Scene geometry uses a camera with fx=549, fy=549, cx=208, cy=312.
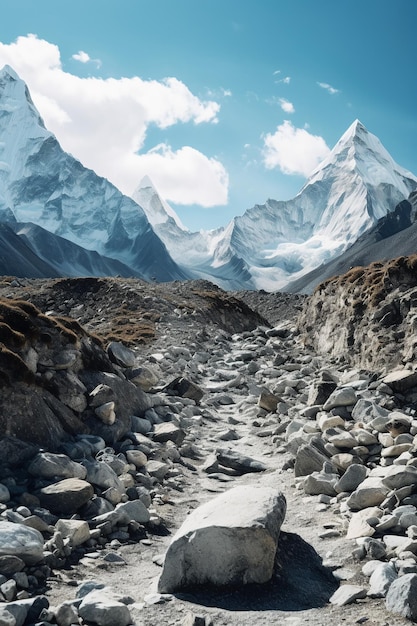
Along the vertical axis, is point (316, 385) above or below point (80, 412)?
above

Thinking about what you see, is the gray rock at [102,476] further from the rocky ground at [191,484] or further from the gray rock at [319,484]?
the gray rock at [319,484]

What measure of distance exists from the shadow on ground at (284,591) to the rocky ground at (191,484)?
3cm

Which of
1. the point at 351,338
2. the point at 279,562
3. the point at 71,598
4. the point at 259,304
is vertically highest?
the point at 259,304

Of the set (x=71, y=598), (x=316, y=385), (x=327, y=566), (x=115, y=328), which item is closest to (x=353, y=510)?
(x=327, y=566)

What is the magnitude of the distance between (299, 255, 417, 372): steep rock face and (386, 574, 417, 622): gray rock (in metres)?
16.0

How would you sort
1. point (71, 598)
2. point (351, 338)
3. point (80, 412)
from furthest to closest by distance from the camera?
point (351, 338)
point (80, 412)
point (71, 598)

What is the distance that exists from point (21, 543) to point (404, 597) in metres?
5.30

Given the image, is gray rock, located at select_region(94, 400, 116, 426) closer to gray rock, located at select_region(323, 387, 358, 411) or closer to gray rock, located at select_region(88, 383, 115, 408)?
gray rock, located at select_region(88, 383, 115, 408)

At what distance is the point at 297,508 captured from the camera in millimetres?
11695

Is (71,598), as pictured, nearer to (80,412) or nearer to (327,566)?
(327,566)

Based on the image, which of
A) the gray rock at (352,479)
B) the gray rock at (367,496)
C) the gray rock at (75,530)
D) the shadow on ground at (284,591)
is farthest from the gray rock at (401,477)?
the gray rock at (75,530)

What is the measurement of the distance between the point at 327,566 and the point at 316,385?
1191cm

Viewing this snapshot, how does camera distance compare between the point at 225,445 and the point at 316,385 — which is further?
the point at 316,385

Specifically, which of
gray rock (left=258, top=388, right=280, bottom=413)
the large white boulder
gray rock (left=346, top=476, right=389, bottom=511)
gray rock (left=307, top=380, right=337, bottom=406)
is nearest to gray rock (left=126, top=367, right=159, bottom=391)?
gray rock (left=258, top=388, right=280, bottom=413)
